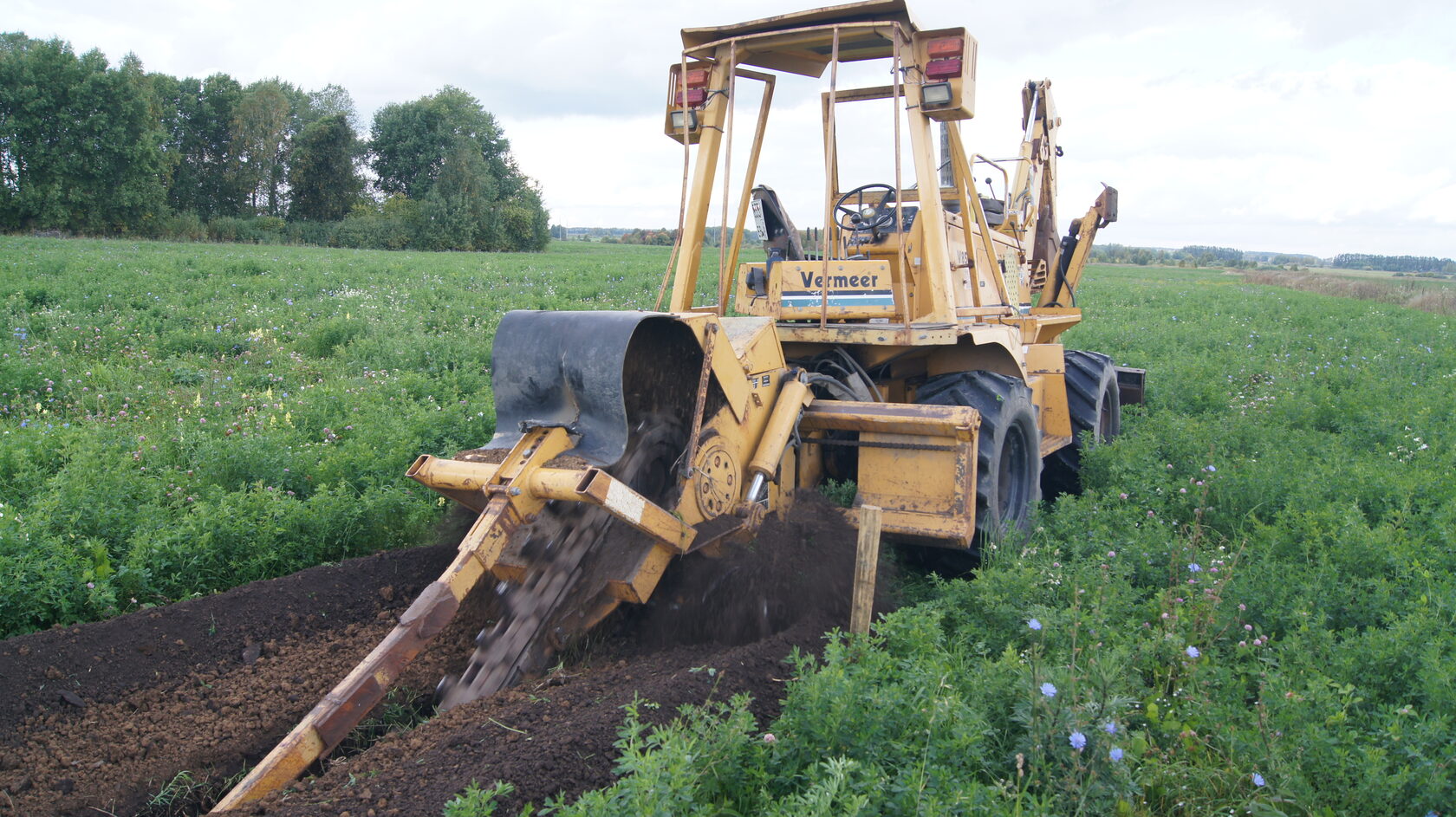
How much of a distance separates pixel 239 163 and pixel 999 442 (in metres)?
51.9

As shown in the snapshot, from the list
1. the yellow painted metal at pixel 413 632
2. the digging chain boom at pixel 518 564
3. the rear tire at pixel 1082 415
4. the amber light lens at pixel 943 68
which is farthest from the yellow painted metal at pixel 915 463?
the rear tire at pixel 1082 415

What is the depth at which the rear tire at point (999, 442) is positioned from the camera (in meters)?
4.79

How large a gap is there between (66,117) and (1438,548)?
46.3m

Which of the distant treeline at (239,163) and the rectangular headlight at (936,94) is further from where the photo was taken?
the distant treeline at (239,163)

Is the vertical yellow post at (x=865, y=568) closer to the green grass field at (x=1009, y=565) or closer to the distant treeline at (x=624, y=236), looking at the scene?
the green grass field at (x=1009, y=565)

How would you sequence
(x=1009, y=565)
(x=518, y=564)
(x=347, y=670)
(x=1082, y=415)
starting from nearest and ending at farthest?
(x=518, y=564)
(x=347, y=670)
(x=1009, y=565)
(x=1082, y=415)

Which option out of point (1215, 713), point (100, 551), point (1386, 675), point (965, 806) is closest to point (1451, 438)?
point (1386, 675)

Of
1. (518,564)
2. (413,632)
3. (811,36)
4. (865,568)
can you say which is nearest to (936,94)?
(811,36)

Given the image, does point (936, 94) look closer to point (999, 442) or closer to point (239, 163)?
point (999, 442)

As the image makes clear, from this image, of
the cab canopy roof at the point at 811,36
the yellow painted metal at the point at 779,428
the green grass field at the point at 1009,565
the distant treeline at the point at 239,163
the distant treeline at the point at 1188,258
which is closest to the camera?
the green grass field at the point at 1009,565

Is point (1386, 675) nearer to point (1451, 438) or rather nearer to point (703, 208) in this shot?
point (703, 208)

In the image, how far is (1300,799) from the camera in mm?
2699

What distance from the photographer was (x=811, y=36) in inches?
187

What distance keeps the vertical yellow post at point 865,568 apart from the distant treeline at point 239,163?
136 ft
